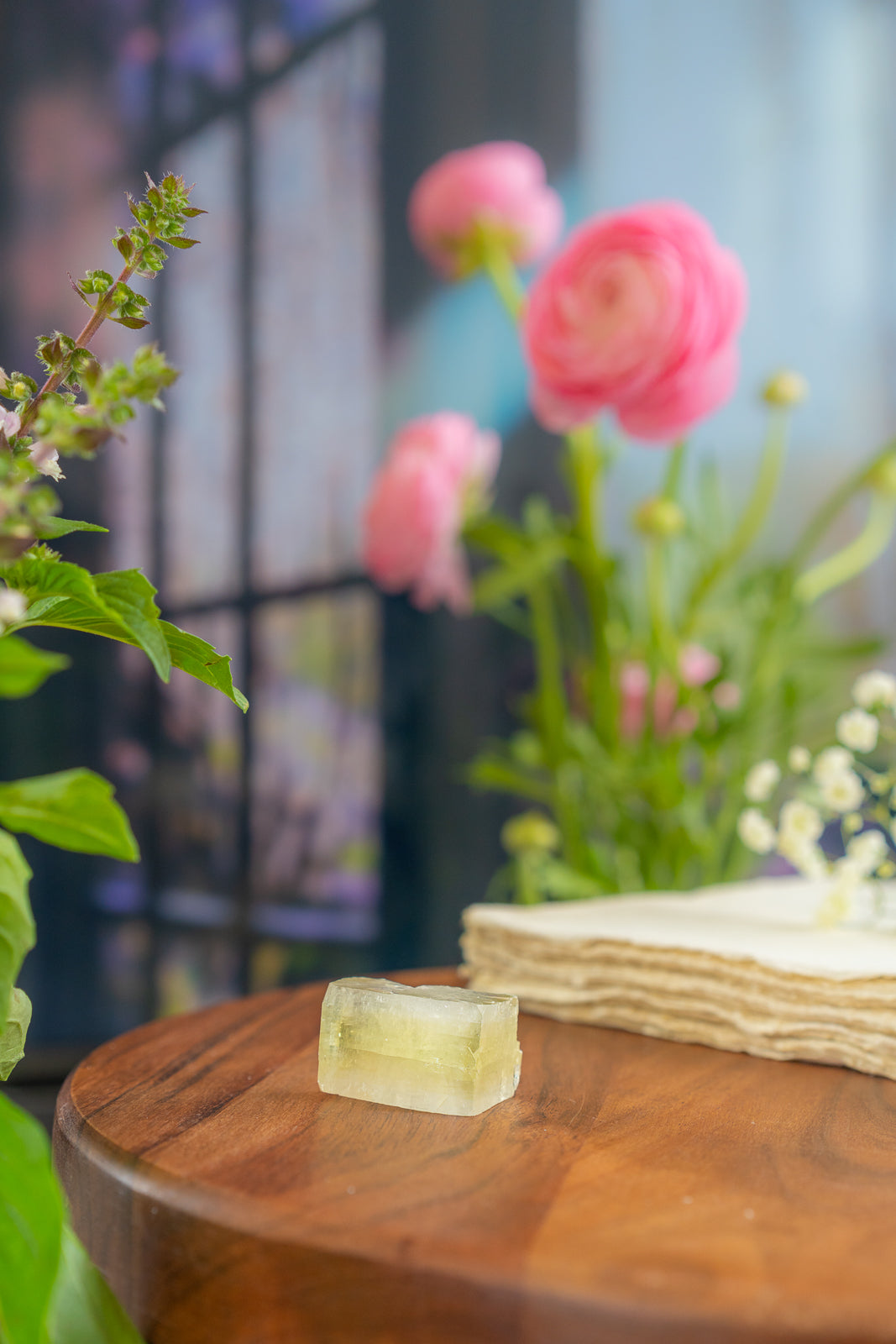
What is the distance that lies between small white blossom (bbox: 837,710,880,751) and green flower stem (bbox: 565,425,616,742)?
1.56 ft

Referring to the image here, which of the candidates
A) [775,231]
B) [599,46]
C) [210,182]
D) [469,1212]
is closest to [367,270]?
[210,182]

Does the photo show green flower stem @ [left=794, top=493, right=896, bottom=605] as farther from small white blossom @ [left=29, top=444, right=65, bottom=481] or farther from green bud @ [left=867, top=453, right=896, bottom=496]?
small white blossom @ [left=29, top=444, right=65, bottom=481]

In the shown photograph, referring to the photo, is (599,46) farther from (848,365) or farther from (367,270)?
(848,365)

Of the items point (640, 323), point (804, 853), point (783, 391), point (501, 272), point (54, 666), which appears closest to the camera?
point (54, 666)

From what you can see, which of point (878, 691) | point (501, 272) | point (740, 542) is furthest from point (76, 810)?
point (501, 272)

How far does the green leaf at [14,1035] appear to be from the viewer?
1.35 ft

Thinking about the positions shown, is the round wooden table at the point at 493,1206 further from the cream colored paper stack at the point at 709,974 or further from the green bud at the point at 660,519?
Result: the green bud at the point at 660,519

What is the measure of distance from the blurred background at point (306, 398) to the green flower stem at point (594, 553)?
350mm

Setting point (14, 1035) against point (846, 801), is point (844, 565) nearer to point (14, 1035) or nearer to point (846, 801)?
point (846, 801)

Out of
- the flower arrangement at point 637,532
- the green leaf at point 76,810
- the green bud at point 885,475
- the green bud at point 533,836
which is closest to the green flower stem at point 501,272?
the flower arrangement at point 637,532

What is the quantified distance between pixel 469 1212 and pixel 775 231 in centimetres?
150

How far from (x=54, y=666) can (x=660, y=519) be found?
0.86m

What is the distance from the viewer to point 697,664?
4.13 feet

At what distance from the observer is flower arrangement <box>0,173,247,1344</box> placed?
0.32 metres
